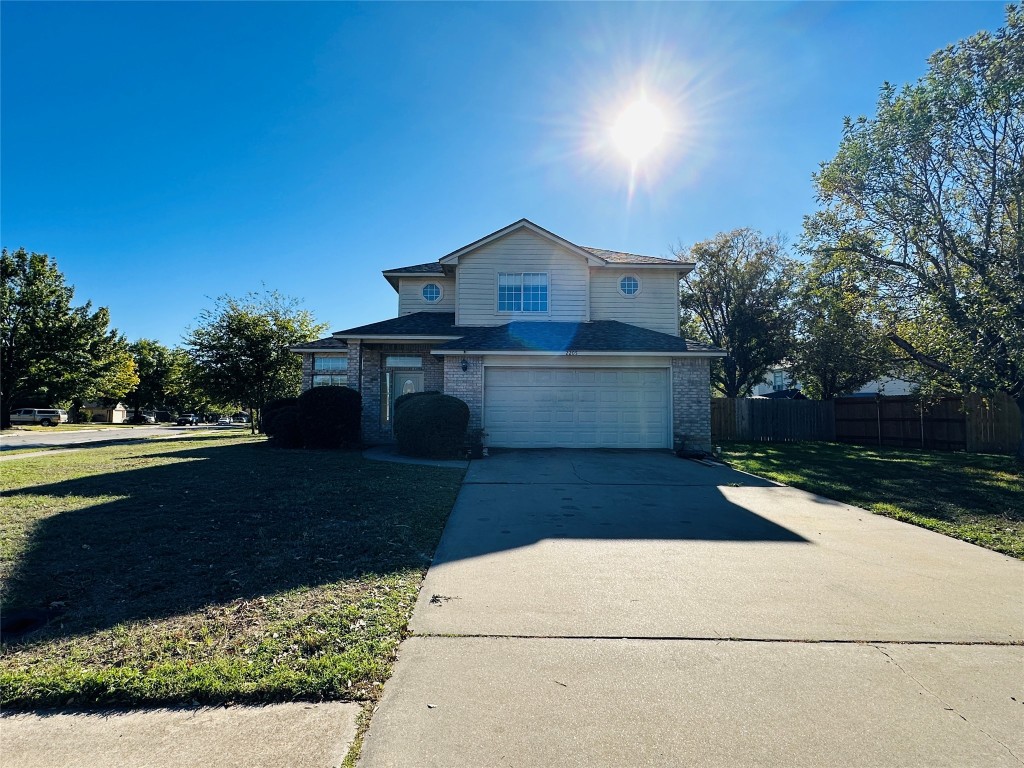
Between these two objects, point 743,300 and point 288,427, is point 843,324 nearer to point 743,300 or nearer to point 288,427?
point 743,300

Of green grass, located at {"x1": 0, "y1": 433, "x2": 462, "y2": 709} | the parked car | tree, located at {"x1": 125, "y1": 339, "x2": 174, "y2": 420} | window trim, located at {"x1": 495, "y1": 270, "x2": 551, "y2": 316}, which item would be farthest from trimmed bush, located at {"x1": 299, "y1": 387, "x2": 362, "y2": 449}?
tree, located at {"x1": 125, "y1": 339, "x2": 174, "y2": 420}

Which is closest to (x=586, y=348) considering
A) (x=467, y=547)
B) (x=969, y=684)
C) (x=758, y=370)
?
(x=467, y=547)

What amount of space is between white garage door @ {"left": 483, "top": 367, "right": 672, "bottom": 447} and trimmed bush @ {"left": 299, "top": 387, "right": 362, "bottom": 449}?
154 inches

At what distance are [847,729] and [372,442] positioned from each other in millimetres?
14221

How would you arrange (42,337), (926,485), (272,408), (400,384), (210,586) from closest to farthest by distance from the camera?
(210,586) → (926,485) → (400,384) → (272,408) → (42,337)

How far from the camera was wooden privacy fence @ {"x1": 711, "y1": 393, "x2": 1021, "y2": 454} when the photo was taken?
16.0 metres

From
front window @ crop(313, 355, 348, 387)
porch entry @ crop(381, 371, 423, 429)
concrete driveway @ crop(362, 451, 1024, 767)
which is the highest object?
front window @ crop(313, 355, 348, 387)

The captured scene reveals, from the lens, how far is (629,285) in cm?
1694

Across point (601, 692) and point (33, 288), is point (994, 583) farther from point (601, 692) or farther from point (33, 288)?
point (33, 288)

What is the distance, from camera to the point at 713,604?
3836mm

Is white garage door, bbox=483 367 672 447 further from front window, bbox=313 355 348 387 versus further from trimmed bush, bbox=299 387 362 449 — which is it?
front window, bbox=313 355 348 387

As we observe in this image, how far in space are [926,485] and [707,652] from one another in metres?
9.01

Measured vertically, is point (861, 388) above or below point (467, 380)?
above

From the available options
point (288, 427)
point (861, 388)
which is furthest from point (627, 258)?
point (861, 388)
